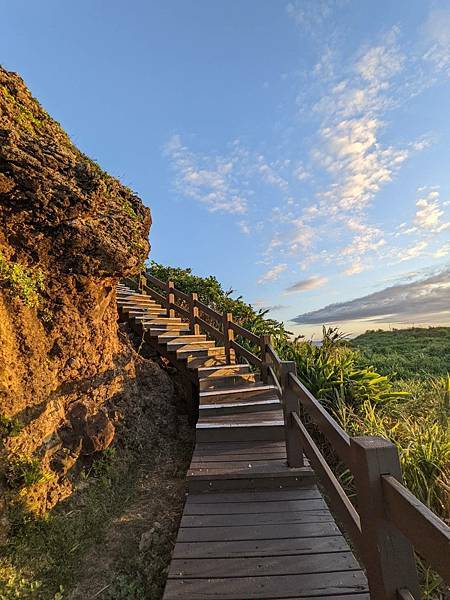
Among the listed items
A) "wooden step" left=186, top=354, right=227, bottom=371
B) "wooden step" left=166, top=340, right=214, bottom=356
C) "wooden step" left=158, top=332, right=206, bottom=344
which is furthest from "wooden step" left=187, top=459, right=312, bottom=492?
"wooden step" left=158, top=332, right=206, bottom=344

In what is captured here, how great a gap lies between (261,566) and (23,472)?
2.92 meters

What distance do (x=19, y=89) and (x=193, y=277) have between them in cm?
904

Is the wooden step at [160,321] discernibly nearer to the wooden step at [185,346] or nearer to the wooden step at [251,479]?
the wooden step at [185,346]

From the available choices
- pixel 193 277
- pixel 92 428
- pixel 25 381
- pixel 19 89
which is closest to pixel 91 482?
pixel 92 428

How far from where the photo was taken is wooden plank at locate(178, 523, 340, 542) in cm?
312

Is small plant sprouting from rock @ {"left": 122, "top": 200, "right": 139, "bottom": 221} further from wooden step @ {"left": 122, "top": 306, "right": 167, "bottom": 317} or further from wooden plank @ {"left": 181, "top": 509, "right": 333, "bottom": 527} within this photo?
wooden plank @ {"left": 181, "top": 509, "right": 333, "bottom": 527}

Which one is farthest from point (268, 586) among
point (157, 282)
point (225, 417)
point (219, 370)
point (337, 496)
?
point (157, 282)

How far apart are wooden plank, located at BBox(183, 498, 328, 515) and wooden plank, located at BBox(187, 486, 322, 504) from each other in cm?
6

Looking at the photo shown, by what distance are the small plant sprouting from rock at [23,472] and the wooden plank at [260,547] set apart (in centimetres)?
210

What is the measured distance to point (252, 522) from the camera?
11.0 feet

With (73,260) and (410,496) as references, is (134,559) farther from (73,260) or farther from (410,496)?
(73,260)

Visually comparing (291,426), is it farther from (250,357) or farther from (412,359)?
(412,359)

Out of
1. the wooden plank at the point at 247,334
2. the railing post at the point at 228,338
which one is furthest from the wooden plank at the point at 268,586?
the railing post at the point at 228,338

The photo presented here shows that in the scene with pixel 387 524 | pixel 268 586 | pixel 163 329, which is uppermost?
pixel 163 329
